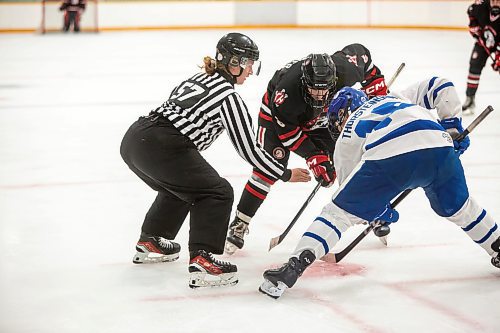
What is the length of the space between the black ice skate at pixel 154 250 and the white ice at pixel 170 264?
0.04 meters

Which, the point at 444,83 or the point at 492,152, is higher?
the point at 444,83

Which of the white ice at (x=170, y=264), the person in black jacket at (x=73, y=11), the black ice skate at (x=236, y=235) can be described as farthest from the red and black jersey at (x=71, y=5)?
the black ice skate at (x=236, y=235)

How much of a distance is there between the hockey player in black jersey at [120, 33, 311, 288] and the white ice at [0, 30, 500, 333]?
0.55 feet

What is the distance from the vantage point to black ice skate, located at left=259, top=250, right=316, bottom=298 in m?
3.28

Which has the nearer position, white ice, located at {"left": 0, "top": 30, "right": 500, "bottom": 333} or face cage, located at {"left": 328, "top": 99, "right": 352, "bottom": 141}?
white ice, located at {"left": 0, "top": 30, "right": 500, "bottom": 333}

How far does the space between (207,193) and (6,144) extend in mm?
3515

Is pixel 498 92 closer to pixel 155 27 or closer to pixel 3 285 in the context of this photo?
pixel 3 285

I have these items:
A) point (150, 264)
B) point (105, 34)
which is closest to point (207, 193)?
point (150, 264)

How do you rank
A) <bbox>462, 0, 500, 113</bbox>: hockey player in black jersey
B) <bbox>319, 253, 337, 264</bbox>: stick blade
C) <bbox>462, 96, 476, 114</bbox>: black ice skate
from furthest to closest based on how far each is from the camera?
1. <bbox>462, 96, 476, 114</bbox>: black ice skate
2. <bbox>462, 0, 500, 113</bbox>: hockey player in black jersey
3. <bbox>319, 253, 337, 264</bbox>: stick blade

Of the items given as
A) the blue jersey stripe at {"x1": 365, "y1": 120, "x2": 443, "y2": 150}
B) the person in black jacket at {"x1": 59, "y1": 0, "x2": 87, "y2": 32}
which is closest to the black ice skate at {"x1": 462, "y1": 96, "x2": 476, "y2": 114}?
the blue jersey stripe at {"x1": 365, "y1": 120, "x2": 443, "y2": 150}

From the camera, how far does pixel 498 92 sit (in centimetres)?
891

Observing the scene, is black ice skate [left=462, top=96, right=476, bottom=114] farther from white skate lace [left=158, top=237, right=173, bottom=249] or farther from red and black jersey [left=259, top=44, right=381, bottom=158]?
white skate lace [left=158, top=237, right=173, bottom=249]

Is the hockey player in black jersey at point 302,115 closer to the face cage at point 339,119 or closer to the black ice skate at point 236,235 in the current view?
the black ice skate at point 236,235

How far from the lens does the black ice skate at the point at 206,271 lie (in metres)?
3.49
